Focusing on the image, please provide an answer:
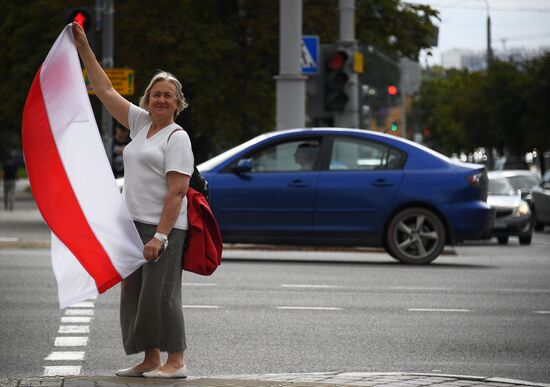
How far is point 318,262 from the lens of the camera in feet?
61.1

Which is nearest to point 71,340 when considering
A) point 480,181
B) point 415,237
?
point 415,237

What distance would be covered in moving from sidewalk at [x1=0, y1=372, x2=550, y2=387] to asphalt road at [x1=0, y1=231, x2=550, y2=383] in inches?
26.5

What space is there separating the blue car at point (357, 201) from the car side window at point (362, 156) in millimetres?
17

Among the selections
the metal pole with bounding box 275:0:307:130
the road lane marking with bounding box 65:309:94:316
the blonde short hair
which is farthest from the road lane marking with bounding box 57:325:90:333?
the metal pole with bounding box 275:0:307:130

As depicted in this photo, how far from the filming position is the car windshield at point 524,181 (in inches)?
1349

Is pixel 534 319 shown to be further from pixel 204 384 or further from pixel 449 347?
pixel 204 384

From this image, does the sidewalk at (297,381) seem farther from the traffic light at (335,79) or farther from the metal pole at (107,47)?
the metal pole at (107,47)

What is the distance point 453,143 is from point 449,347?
12994 centimetres

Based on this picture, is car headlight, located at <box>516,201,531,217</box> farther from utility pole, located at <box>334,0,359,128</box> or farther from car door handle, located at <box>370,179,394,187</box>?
car door handle, located at <box>370,179,394,187</box>

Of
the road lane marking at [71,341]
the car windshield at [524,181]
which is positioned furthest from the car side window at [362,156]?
the car windshield at [524,181]

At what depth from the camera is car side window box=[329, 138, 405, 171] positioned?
1844cm

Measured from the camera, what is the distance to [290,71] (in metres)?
24.0

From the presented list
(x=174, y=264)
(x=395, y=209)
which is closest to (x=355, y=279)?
(x=395, y=209)

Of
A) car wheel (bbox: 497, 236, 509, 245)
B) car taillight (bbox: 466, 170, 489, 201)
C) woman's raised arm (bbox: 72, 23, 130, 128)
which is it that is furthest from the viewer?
car wheel (bbox: 497, 236, 509, 245)
